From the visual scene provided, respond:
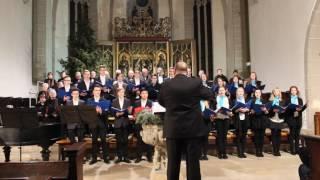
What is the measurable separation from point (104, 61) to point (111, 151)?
724 centimetres

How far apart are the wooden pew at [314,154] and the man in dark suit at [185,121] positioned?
1.39m

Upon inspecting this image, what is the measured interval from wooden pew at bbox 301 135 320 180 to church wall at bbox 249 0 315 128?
7307 millimetres

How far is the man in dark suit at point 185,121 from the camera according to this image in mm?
4680

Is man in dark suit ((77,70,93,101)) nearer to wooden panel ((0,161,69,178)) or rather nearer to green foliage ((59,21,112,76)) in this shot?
wooden panel ((0,161,69,178))

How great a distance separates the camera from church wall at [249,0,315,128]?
443 inches

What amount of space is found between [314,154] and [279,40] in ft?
31.3

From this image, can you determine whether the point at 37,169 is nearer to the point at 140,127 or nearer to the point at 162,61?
the point at 140,127

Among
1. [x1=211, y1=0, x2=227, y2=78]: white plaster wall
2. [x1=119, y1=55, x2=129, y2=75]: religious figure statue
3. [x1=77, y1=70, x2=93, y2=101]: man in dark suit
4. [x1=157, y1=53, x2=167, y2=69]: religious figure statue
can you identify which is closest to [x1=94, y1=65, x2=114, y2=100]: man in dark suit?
[x1=77, y1=70, x2=93, y2=101]: man in dark suit

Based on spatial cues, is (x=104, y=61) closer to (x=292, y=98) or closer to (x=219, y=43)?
(x=219, y=43)

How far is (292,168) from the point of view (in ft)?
23.3

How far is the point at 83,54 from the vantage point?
49.9 feet

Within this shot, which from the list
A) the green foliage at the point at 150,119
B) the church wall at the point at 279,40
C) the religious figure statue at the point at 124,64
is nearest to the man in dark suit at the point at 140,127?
the green foliage at the point at 150,119

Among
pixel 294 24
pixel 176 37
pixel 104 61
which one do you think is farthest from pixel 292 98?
pixel 176 37

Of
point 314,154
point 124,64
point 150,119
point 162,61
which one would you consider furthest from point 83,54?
point 314,154
